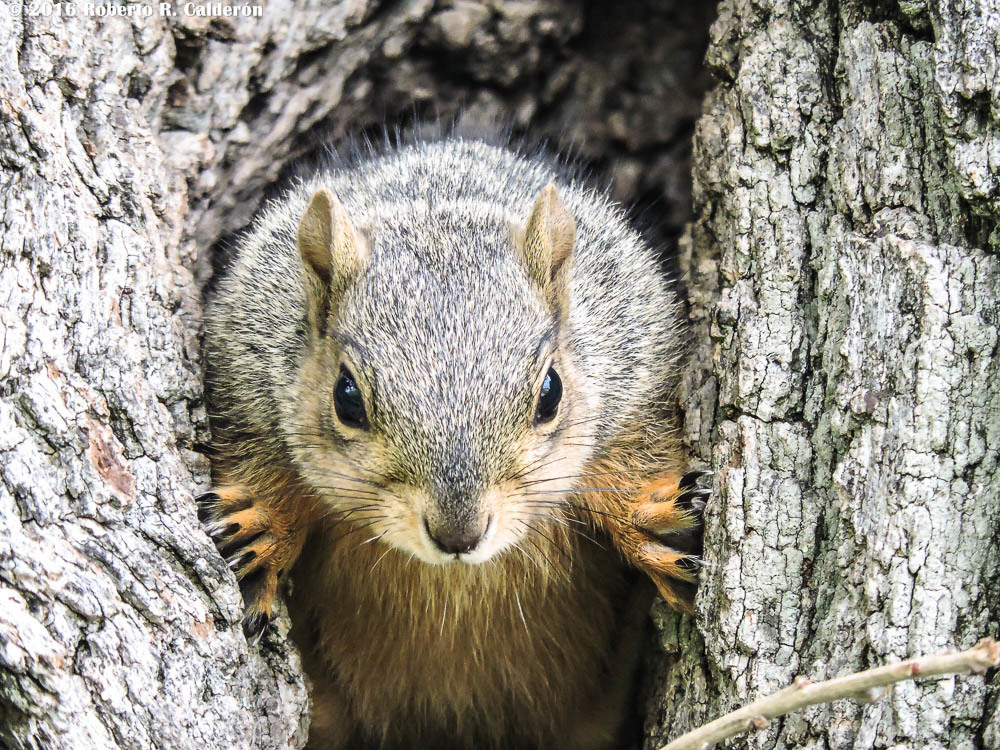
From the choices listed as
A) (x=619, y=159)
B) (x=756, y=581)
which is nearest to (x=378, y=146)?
(x=619, y=159)

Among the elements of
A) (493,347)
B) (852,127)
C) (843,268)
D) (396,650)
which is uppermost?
(852,127)

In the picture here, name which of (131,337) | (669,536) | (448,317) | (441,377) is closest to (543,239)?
(448,317)

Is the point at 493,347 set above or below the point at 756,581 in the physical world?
above

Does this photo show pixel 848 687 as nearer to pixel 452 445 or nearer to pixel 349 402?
pixel 452 445

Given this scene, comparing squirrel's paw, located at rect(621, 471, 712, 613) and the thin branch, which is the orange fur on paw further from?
the thin branch

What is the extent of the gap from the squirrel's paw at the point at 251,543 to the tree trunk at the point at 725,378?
0.11 meters

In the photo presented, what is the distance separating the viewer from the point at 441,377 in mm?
2545

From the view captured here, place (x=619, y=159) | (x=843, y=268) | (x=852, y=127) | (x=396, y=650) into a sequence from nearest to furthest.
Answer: (x=843, y=268), (x=852, y=127), (x=396, y=650), (x=619, y=159)

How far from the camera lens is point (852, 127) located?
9.43 feet

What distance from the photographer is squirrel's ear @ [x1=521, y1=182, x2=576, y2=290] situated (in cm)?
288

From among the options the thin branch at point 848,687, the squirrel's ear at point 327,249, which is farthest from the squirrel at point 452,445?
the thin branch at point 848,687

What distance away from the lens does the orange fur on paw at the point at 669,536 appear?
2.88 meters

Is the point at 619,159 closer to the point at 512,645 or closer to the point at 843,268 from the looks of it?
the point at 843,268

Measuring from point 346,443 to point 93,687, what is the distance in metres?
0.81
